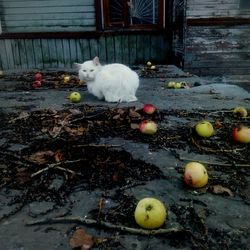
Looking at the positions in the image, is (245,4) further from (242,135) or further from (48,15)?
(242,135)

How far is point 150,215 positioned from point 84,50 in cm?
1041

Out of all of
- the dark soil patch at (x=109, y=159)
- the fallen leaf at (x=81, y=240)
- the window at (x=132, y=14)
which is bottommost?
the dark soil patch at (x=109, y=159)

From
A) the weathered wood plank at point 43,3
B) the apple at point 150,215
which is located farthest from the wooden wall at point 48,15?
the apple at point 150,215

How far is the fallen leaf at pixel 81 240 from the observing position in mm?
1697

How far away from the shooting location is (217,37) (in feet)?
31.8

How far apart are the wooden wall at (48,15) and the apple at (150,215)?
34.1 feet

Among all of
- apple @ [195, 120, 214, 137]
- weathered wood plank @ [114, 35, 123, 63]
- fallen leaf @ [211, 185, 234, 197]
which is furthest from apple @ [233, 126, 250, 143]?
weathered wood plank @ [114, 35, 123, 63]

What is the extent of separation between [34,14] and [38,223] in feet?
35.6

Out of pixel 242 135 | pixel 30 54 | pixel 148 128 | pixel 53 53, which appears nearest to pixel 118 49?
pixel 53 53

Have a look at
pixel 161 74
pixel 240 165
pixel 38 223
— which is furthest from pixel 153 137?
pixel 161 74

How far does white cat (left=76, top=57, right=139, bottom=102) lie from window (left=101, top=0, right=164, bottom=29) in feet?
21.0

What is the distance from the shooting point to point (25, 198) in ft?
7.26

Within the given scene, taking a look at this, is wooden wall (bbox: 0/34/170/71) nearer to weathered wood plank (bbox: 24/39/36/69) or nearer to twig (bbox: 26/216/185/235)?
weathered wood plank (bbox: 24/39/36/69)

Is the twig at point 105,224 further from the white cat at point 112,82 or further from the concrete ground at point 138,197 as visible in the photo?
the white cat at point 112,82
